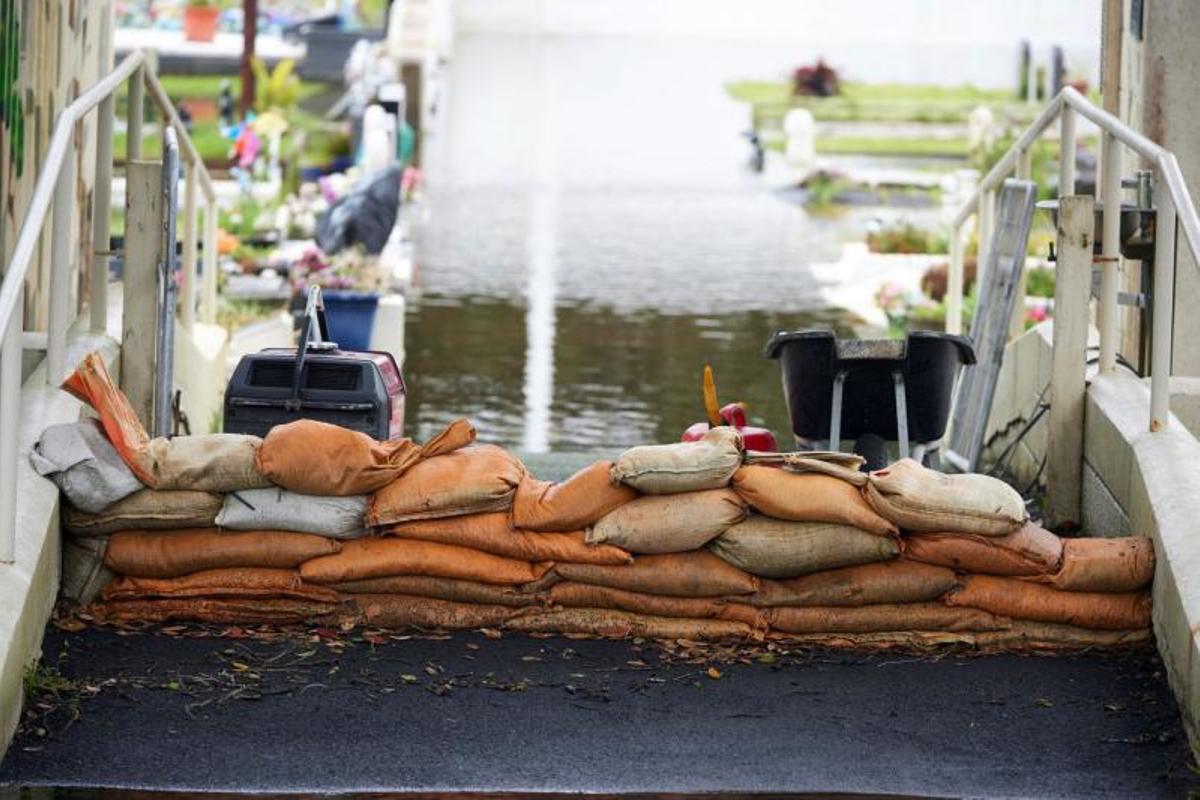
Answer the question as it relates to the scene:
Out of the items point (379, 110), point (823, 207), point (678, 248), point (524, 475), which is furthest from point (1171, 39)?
point (823, 207)

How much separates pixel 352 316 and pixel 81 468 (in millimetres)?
6161

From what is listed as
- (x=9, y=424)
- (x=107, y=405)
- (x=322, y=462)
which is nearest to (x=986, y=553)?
(x=322, y=462)

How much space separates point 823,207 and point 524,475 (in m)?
19.7

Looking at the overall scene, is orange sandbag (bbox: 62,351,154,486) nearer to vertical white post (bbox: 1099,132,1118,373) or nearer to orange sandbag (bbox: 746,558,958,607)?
orange sandbag (bbox: 746,558,958,607)

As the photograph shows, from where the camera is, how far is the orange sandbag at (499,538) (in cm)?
630

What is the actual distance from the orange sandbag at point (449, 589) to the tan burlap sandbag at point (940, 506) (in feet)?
3.17

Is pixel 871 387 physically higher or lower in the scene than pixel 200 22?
lower

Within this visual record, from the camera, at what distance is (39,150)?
8531mm

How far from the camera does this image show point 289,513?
6.33 meters

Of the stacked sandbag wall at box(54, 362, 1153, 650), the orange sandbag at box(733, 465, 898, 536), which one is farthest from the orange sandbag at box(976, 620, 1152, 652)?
the orange sandbag at box(733, 465, 898, 536)

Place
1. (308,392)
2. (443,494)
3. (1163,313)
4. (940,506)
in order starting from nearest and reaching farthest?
1. (940,506)
2. (443,494)
3. (1163,313)
4. (308,392)

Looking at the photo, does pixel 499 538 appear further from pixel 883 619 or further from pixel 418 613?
pixel 883 619

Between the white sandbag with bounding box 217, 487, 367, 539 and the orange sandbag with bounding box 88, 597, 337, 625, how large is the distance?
199mm

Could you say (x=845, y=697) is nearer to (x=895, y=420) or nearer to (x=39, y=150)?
(x=895, y=420)
